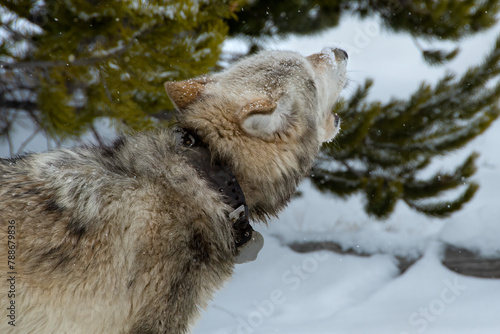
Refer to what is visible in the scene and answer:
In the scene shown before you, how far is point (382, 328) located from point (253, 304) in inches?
56.9

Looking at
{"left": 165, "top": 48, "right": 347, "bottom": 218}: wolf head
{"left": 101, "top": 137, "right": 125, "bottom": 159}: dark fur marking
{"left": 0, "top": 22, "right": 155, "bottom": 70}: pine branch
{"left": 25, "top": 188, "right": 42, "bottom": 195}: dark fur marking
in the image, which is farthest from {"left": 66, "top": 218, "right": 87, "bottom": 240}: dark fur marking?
{"left": 0, "top": 22, "right": 155, "bottom": 70}: pine branch

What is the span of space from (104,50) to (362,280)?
141 inches

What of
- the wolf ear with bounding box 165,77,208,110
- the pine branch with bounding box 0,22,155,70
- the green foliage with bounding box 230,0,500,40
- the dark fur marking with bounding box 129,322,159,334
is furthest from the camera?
the green foliage with bounding box 230,0,500,40

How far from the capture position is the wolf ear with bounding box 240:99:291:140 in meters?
2.29

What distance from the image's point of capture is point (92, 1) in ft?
13.9

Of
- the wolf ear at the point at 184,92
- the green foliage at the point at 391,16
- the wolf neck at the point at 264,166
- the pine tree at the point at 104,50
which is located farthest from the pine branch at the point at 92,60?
the wolf neck at the point at 264,166

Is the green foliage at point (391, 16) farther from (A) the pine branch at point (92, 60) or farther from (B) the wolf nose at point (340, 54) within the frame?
(B) the wolf nose at point (340, 54)

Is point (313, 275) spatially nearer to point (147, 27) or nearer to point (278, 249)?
point (278, 249)

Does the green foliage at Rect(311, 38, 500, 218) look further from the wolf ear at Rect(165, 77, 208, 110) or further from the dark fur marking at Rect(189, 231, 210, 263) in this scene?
the dark fur marking at Rect(189, 231, 210, 263)

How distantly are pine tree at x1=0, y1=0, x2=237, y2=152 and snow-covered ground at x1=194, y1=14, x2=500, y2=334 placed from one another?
126 centimetres

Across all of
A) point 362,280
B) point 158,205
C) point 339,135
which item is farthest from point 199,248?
point 362,280

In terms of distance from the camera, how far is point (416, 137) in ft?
17.3

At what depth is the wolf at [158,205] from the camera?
6.56 ft

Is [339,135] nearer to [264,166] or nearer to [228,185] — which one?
[264,166]
